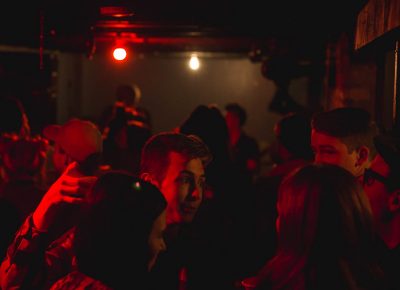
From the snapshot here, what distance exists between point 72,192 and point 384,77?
470 centimetres

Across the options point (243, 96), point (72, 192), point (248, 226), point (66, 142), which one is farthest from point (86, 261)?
point (243, 96)

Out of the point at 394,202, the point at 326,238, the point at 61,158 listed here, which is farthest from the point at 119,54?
the point at 326,238

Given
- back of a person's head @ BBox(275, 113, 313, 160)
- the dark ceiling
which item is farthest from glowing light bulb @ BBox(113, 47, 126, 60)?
back of a person's head @ BBox(275, 113, 313, 160)

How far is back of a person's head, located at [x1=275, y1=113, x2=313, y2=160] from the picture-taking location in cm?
578

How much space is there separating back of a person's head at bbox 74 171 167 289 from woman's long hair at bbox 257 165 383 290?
0.58 metres

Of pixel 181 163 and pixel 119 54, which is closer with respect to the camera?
pixel 181 163

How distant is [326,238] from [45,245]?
1652 millimetres

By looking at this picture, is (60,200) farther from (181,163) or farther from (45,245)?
(181,163)

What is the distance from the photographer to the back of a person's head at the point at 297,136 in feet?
19.0

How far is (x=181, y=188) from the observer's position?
154 inches

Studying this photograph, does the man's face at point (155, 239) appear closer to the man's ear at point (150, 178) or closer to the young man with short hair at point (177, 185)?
the young man with short hair at point (177, 185)

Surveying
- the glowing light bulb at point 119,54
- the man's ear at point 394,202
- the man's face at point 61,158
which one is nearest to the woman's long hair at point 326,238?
the man's ear at point 394,202

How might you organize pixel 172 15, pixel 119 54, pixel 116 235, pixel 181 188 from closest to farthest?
pixel 116 235, pixel 181 188, pixel 172 15, pixel 119 54

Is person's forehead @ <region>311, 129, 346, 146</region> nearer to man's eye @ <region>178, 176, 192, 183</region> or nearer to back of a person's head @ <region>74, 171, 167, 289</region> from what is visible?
man's eye @ <region>178, 176, 192, 183</region>
